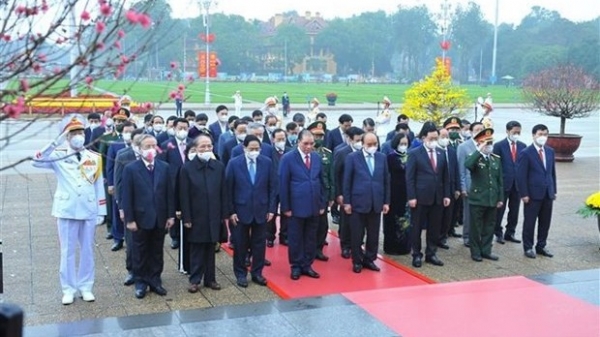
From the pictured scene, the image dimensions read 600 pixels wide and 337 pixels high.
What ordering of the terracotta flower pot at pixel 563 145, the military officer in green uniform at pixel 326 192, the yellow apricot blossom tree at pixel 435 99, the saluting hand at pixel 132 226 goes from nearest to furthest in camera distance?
the saluting hand at pixel 132 226
the military officer in green uniform at pixel 326 192
the yellow apricot blossom tree at pixel 435 99
the terracotta flower pot at pixel 563 145

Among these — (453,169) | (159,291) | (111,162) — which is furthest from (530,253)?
(111,162)

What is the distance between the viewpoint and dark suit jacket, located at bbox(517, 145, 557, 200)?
29.3 ft

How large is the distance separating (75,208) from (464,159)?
5.28 m

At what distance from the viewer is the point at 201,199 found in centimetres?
730

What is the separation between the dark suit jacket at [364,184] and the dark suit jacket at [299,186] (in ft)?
1.31

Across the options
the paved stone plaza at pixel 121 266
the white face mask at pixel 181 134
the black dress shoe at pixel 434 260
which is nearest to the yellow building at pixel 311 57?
the paved stone plaza at pixel 121 266

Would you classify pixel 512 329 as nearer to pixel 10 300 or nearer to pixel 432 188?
pixel 432 188

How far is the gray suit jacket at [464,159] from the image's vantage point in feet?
30.9

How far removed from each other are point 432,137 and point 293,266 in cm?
234

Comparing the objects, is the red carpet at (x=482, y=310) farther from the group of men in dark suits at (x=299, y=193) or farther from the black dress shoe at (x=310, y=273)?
the group of men in dark suits at (x=299, y=193)

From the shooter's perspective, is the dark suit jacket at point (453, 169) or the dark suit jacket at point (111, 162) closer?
the dark suit jacket at point (453, 169)

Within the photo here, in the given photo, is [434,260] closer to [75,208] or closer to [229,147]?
[229,147]

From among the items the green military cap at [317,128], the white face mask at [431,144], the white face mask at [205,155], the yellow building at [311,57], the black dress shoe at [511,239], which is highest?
the yellow building at [311,57]

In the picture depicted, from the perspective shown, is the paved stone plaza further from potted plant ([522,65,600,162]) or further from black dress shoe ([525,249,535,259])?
potted plant ([522,65,600,162])
